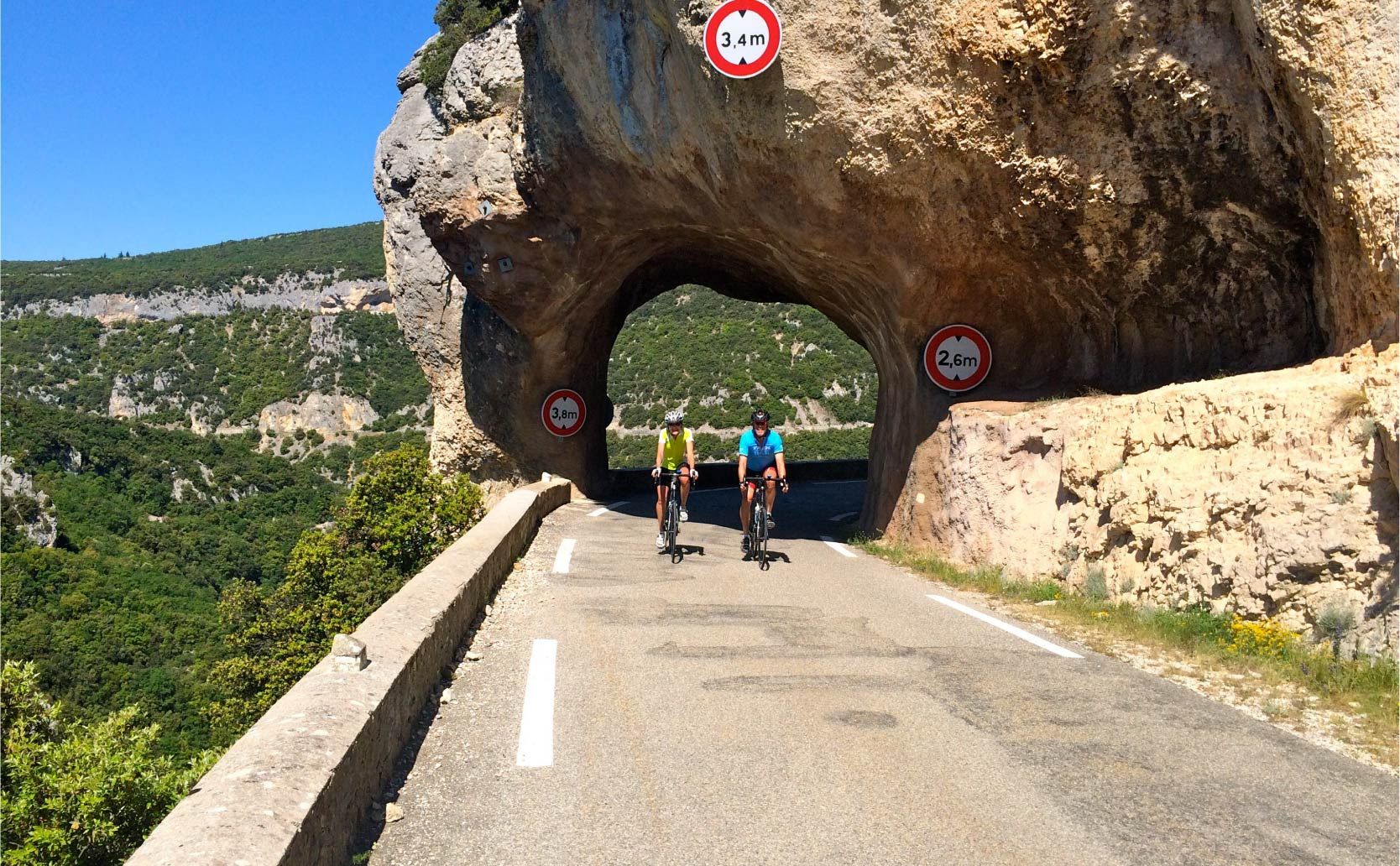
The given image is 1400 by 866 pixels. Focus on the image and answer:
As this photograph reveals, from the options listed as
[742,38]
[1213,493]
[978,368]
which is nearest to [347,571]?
[978,368]

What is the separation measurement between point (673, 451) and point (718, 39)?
16.7 feet

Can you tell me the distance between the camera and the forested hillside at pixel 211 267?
77.8 meters

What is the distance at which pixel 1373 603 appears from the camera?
21.5 feet

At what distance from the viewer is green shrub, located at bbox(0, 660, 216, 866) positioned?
1045 centimetres

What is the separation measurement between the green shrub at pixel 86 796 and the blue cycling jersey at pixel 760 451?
660 centimetres

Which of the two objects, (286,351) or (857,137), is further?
(286,351)

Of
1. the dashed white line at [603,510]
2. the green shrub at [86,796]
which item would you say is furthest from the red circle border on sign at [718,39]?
the green shrub at [86,796]

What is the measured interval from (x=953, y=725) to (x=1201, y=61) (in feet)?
25.1

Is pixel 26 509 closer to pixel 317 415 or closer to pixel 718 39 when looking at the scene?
pixel 317 415

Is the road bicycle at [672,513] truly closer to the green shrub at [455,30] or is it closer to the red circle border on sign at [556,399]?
the red circle border on sign at [556,399]

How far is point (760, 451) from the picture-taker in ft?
41.2

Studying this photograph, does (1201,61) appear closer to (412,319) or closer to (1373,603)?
(1373,603)

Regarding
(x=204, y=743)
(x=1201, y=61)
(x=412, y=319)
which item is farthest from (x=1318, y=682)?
(x=204, y=743)

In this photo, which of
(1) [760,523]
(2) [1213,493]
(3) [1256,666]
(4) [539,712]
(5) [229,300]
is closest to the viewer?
(4) [539,712]
